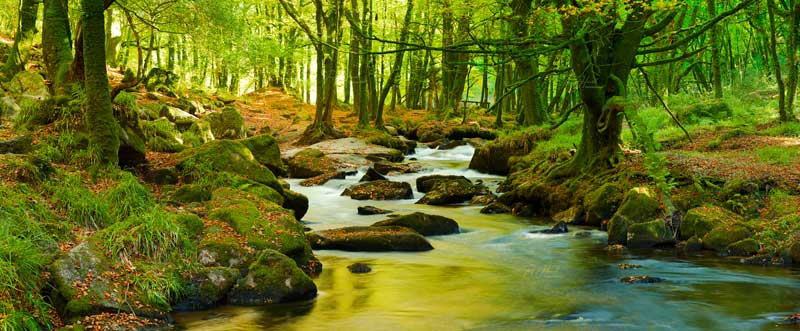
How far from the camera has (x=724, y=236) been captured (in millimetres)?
10438

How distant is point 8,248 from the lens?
614 centimetres

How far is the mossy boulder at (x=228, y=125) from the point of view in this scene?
24406 millimetres

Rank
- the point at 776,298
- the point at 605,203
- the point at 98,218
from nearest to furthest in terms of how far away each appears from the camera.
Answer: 1. the point at 776,298
2. the point at 98,218
3. the point at 605,203

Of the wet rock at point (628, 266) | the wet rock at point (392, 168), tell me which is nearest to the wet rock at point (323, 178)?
the wet rock at point (392, 168)

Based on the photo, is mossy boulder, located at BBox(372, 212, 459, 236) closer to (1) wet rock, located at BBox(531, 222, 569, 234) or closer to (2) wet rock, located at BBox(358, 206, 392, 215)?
(1) wet rock, located at BBox(531, 222, 569, 234)

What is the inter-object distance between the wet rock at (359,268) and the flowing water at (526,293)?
10cm

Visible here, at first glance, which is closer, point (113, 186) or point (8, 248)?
point (8, 248)

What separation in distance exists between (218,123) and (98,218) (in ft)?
55.9

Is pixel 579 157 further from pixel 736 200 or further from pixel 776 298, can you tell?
pixel 776 298

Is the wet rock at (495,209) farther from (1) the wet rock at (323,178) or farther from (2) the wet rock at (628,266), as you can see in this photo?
(1) the wet rock at (323,178)

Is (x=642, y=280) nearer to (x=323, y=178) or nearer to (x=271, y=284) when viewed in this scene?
(x=271, y=284)

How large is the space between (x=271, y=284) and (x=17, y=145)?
5379 mm

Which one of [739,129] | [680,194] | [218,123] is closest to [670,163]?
[680,194]

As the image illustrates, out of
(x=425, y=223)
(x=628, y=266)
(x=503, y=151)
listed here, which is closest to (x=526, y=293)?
(x=628, y=266)
